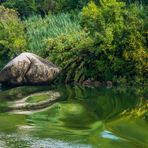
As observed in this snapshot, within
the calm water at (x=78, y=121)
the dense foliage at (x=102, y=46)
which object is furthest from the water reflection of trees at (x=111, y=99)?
the dense foliage at (x=102, y=46)

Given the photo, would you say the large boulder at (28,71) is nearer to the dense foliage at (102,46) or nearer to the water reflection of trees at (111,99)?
the dense foliage at (102,46)

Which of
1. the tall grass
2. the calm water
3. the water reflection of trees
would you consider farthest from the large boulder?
the calm water

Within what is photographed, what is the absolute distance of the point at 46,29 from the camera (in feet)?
177

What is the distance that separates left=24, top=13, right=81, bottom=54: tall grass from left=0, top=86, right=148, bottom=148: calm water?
15421 millimetres

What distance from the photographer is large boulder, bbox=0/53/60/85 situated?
42.0 meters

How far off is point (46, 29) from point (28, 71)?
12212 mm

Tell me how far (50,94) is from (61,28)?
19.1m

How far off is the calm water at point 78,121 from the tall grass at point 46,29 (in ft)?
50.6

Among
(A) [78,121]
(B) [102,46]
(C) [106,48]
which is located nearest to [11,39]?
(B) [102,46]

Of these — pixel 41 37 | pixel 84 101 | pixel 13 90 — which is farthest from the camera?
pixel 41 37

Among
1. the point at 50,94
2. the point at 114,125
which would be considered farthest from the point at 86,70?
the point at 114,125

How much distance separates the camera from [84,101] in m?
31.0

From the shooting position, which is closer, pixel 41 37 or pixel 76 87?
pixel 76 87

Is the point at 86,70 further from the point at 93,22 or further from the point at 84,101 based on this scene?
the point at 84,101
